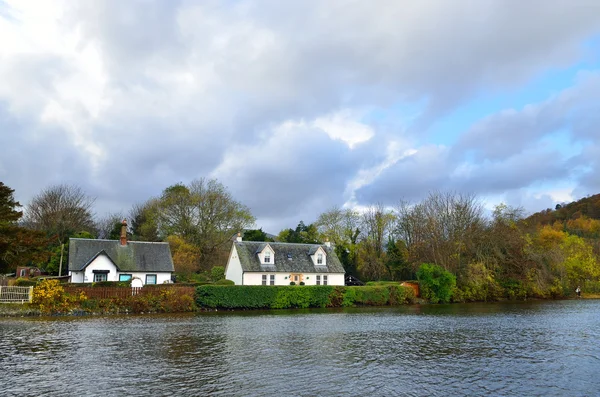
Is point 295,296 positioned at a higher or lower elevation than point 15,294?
lower

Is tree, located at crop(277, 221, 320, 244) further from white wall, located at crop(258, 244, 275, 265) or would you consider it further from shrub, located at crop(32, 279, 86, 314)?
shrub, located at crop(32, 279, 86, 314)

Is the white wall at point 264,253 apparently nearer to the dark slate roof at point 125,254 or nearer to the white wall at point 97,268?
the dark slate roof at point 125,254

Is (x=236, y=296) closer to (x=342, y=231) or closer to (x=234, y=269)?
(x=234, y=269)

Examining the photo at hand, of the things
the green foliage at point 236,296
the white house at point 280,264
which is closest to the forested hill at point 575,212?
the white house at point 280,264

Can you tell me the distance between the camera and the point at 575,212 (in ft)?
381

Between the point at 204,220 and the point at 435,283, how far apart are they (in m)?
32.9

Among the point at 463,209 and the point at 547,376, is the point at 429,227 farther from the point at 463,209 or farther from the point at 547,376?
the point at 547,376

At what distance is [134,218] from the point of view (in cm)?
7775

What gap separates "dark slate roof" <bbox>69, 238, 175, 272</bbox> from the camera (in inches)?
1882

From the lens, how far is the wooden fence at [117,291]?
1497 inches

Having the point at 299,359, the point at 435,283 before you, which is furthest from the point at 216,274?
the point at 299,359

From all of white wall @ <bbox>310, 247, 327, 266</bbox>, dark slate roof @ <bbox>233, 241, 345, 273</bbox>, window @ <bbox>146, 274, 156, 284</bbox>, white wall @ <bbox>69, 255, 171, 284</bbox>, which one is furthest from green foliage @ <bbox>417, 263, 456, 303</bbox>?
white wall @ <bbox>69, 255, 171, 284</bbox>

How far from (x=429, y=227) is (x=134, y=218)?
46512 millimetres

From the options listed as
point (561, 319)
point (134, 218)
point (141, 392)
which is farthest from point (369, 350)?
point (134, 218)
